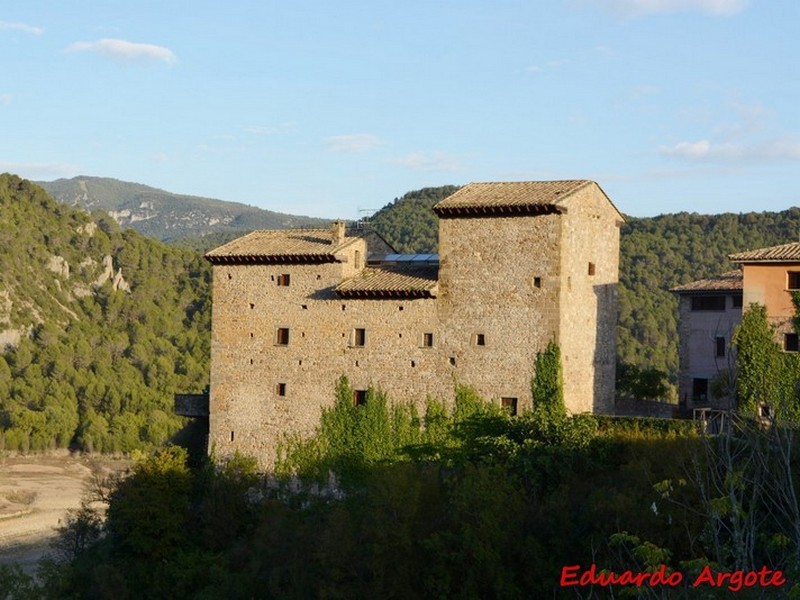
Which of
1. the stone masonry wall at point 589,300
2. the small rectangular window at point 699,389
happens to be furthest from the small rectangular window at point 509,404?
the small rectangular window at point 699,389

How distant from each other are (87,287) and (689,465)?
90.7 m

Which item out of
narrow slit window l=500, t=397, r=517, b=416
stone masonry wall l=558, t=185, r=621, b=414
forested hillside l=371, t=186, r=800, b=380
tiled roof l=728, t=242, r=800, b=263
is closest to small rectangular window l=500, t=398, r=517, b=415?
narrow slit window l=500, t=397, r=517, b=416

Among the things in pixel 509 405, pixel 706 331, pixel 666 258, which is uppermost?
pixel 666 258

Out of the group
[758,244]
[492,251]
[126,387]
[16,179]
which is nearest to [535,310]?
[492,251]

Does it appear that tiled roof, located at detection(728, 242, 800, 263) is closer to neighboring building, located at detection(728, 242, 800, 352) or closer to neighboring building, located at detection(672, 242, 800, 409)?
neighboring building, located at detection(728, 242, 800, 352)

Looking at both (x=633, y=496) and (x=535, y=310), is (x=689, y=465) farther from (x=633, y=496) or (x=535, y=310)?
(x=535, y=310)

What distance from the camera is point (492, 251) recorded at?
3244cm

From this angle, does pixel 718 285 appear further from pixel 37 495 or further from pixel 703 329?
pixel 37 495

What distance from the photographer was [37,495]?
72.6 meters

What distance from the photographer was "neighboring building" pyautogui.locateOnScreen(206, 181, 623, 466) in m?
31.9

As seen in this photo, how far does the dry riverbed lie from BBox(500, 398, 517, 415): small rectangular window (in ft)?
89.2

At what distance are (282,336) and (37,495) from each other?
43.2m

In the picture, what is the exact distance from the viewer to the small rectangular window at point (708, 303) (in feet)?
133

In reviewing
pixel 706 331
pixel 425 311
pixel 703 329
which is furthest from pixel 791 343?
pixel 425 311
